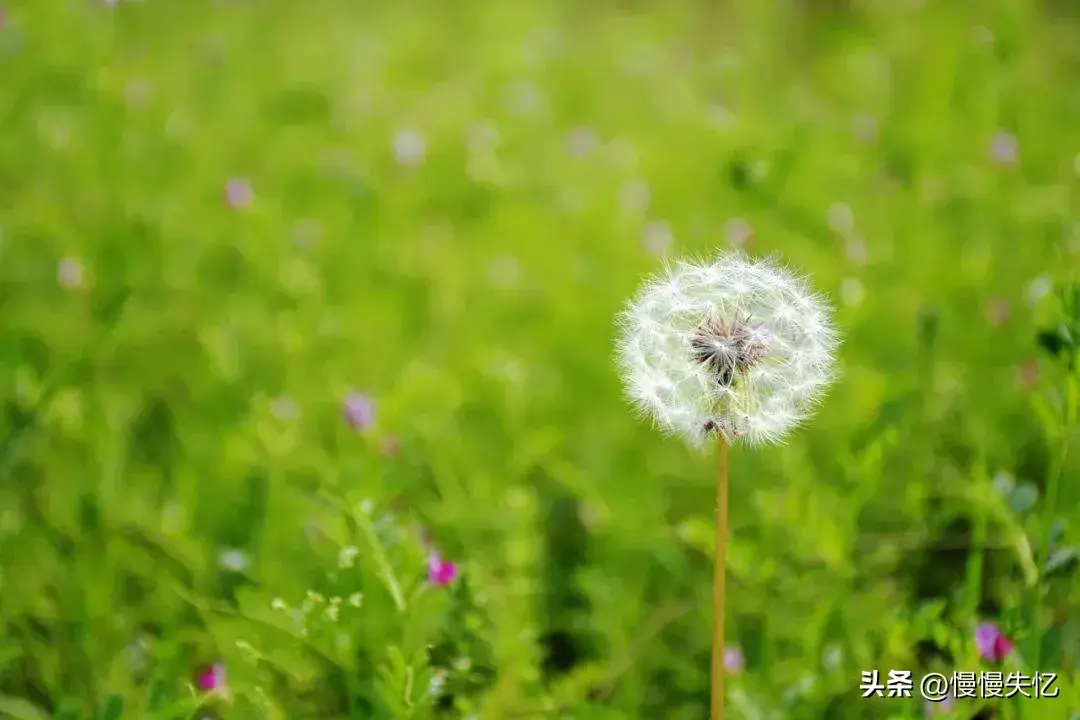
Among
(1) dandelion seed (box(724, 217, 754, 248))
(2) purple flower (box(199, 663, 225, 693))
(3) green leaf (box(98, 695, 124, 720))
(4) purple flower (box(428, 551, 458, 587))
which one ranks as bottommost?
(3) green leaf (box(98, 695, 124, 720))

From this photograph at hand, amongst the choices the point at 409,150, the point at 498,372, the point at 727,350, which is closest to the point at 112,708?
the point at 727,350

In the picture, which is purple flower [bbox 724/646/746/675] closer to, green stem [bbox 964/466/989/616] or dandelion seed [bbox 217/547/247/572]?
green stem [bbox 964/466/989/616]

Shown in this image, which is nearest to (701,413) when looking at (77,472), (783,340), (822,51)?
(783,340)

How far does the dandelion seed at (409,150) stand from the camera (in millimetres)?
3453

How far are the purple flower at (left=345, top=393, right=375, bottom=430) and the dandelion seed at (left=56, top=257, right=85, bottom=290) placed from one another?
0.86m

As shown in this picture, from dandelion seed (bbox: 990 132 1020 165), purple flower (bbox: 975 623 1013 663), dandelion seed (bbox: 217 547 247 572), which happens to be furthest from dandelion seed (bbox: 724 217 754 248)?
dandelion seed (bbox: 217 547 247 572)

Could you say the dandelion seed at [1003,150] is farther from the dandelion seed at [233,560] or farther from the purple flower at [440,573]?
the dandelion seed at [233,560]

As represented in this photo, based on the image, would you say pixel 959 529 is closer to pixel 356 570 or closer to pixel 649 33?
pixel 356 570

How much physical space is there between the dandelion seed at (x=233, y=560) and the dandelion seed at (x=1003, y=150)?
2335 mm

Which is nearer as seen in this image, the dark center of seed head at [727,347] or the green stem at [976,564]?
the dark center of seed head at [727,347]

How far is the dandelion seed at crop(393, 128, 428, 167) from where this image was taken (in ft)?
11.3

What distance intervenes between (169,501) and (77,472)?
233mm

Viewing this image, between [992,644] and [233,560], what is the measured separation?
1311mm

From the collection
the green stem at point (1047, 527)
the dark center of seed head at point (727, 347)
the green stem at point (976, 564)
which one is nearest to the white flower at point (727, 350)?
the dark center of seed head at point (727, 347)
